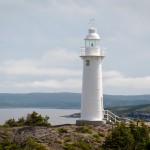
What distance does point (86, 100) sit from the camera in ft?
139

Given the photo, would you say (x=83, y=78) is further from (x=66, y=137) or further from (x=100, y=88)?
(x=66, y=137)

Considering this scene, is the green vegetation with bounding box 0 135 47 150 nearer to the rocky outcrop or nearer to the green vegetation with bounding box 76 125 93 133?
the rocky outcrop

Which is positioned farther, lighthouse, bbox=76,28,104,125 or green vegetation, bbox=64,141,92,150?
lighthouse, bbox=76,28,104,125

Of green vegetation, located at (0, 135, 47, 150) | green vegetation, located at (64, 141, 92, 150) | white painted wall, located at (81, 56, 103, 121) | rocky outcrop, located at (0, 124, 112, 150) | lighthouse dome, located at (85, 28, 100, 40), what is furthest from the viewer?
lighthouse dome, located at (85, 28, 100, 40)

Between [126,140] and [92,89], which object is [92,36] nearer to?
[92,89]

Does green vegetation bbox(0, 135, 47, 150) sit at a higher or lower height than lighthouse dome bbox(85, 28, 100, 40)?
lower

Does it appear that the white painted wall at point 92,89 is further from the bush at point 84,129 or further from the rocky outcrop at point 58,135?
the bush at point 84,129

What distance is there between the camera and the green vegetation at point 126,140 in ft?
112

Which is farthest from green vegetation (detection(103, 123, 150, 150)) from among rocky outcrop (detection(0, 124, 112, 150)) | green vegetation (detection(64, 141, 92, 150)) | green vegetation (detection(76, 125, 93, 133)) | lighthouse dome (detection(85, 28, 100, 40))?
lighthouse dome (detection(85, 28, 100, 40))

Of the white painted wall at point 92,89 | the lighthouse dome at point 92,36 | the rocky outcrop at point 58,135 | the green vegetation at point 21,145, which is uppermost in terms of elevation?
the lighthouse dome at point 92,36

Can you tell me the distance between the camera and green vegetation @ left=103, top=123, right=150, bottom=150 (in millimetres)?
34188

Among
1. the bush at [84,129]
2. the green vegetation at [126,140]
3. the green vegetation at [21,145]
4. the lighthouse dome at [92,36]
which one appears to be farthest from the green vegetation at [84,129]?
the lighthouse dome at [92,36]

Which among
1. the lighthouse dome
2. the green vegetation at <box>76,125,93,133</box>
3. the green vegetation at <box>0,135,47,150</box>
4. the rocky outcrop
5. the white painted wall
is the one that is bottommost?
the green vegetation at <box>0,135,47,150</box>

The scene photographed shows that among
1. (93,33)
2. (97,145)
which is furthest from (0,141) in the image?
(93,33)
